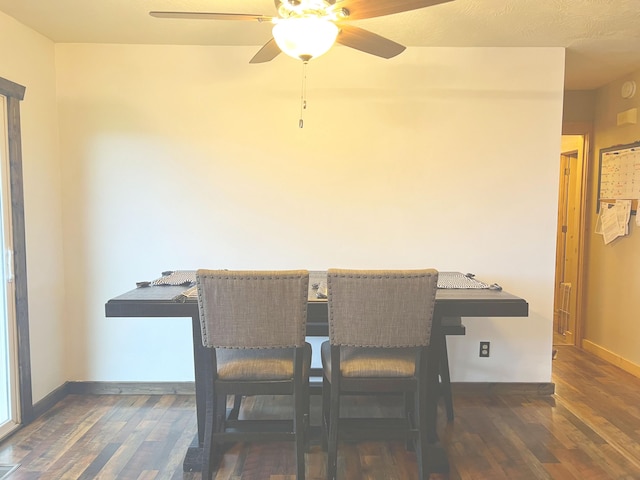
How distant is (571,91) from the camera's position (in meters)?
4.10

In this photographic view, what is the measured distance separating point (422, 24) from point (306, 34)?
49.8 inches

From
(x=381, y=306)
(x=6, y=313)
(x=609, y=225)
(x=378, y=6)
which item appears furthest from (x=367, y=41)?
(x=609, y=225)

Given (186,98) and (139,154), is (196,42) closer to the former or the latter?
(186,98)

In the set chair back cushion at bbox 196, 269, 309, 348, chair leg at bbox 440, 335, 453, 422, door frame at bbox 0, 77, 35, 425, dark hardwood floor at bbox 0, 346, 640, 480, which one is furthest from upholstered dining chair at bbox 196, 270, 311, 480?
door frame at bbox 0, 77, 35, 425

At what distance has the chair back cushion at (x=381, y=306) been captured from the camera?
6.24 feet

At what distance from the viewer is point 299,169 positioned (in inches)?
122

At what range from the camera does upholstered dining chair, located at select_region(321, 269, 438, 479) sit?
191 centimetres

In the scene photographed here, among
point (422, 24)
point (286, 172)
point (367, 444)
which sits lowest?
point (367, 444)

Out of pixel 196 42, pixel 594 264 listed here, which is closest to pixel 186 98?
pixel 196 42

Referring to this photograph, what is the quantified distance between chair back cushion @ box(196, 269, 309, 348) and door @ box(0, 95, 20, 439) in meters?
1.47

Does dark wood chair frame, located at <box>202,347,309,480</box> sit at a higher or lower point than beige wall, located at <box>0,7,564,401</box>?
lower

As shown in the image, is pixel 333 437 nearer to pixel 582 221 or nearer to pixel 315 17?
pixel 315 17

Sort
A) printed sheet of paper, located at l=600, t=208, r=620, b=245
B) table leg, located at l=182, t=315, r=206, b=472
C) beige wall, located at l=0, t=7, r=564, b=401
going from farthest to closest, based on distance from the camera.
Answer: printed sheet of paper, located at l=600, t=208, r=620, b=245
beige wall, located at l=0, t=7, r=564, b=401
table leg, located at l=182, t=315, r=206, b=472

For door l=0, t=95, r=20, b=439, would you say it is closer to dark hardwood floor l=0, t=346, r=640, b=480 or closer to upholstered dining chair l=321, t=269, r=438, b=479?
dark hardwood floor l=0, t=346, r=640, b=480
